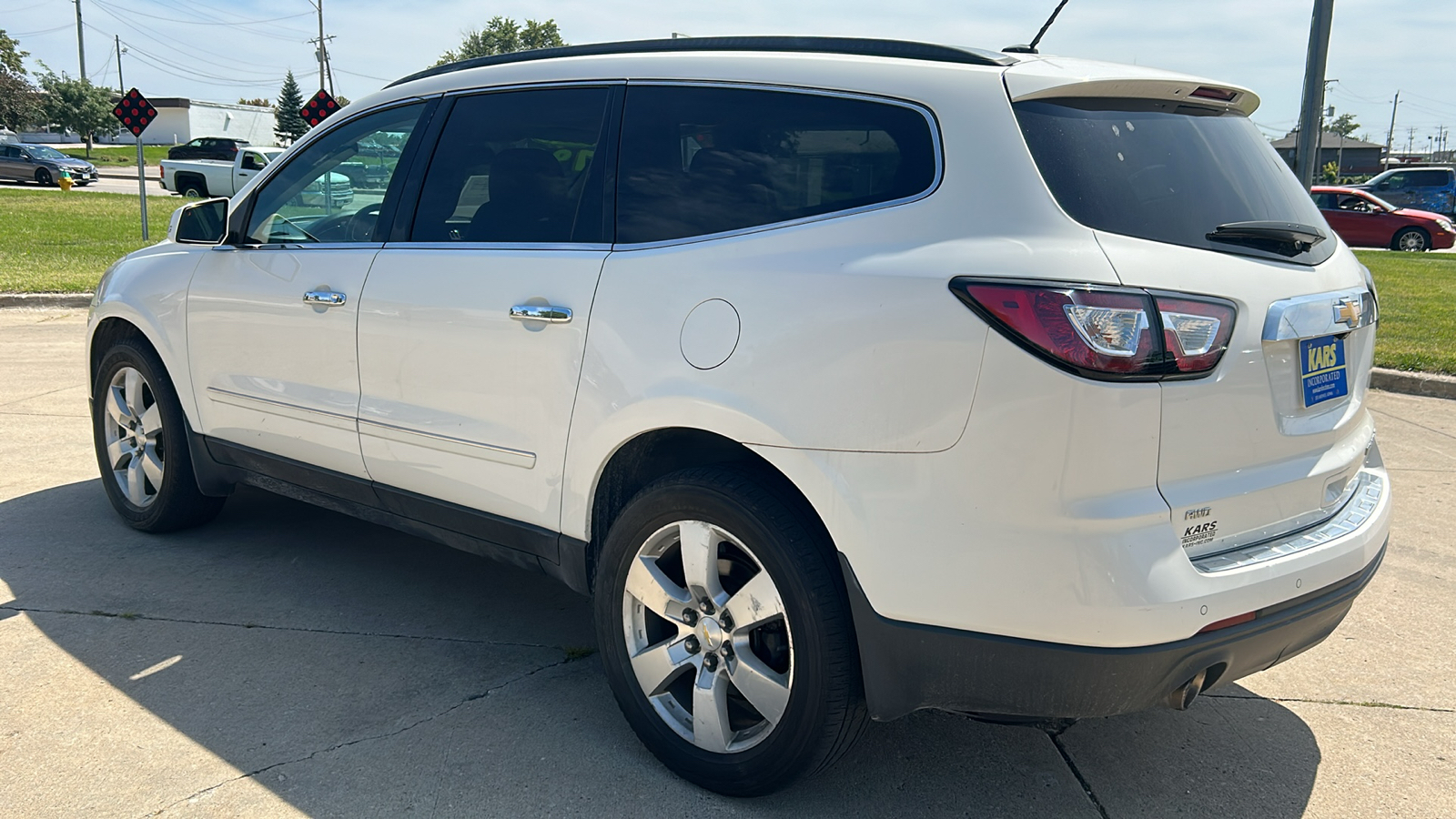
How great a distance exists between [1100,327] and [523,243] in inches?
68.6

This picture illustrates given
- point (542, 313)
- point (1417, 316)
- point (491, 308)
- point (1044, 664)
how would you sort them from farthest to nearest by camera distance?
point (1417, 316) < point (491, 308) < point (542, 313) < point (1044, 664)

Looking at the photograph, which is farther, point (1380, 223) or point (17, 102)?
point (17, 102)

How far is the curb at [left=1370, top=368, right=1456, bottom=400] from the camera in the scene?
833 cm

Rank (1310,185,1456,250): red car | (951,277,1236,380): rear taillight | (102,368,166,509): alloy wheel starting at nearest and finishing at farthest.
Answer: (951,277,1236,380): rear taillight
(102,368,166,509): alloy wheel
(1310,185,1456,250): red car

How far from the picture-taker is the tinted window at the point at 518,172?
3285 millimetres

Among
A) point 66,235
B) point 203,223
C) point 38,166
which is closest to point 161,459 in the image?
point 203,223

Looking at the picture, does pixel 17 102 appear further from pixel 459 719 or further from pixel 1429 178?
pixel 459 719

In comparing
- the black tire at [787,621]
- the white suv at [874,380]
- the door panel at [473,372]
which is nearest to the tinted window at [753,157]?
the white suv at [874,380]

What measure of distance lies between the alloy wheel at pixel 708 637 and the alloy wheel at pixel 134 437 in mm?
2771

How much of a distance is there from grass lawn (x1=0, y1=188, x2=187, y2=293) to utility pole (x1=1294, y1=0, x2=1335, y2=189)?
9.76 m

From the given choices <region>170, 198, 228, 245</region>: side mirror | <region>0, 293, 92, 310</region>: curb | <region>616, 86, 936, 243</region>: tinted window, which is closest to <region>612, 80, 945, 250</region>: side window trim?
<region>616, 86, 936, 243</region>: tinted window

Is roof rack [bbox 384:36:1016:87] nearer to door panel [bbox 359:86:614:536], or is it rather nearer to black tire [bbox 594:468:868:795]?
door panel [bbox 359:86:614:536]

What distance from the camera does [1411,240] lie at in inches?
1019

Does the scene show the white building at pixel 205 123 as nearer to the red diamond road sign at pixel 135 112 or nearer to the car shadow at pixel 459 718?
the red diamond road sign at pixel 135 112
